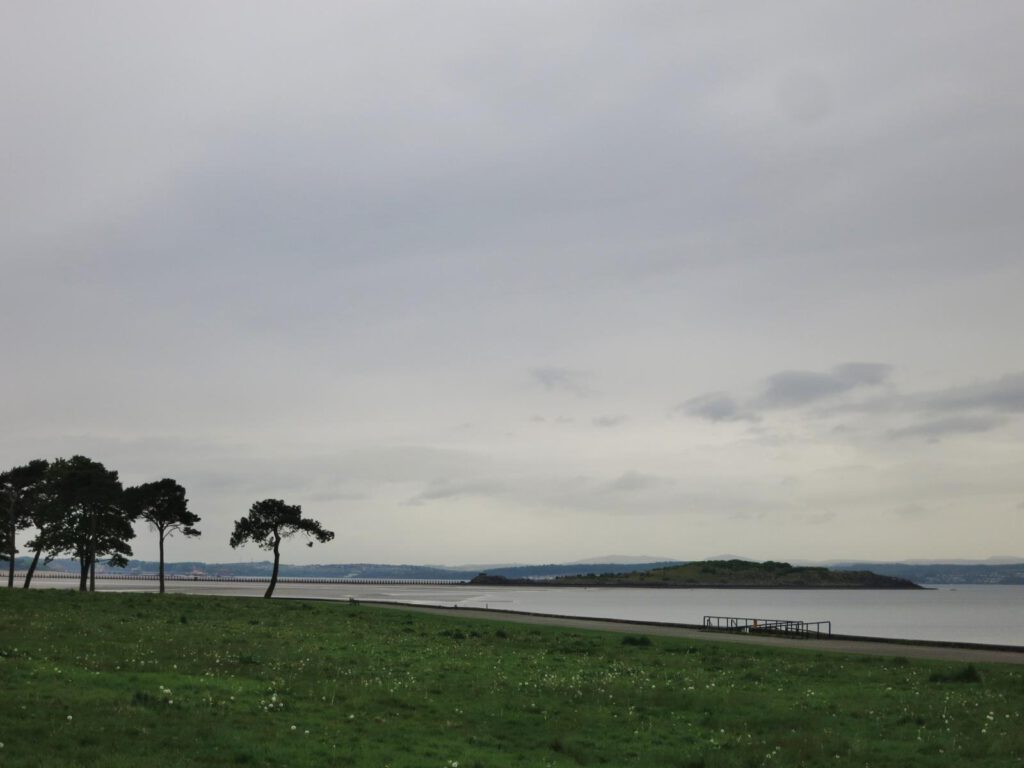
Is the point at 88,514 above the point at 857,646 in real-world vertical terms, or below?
above

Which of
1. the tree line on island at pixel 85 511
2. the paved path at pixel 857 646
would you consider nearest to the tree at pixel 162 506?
the tree line on island at pixel 85 511

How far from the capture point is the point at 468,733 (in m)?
21.8

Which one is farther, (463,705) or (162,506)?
(162,506)

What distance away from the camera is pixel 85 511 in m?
95.0

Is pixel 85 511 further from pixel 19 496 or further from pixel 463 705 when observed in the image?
pixel 463 705

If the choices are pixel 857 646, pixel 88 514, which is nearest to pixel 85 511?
pixel 88 514

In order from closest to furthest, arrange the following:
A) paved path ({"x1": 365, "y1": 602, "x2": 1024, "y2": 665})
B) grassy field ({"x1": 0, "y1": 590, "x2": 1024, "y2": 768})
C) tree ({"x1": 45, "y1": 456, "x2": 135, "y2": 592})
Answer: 1. grassy field ({"x1": 0, "y1": 590, "x2": 1024, "y2": 768})
2. paved path ({"x1": 365, "y1": 602, "x2": 1024, "y2": 665})
3. tree ({"x1": 45, "y1": 456, "x2": 135, "y2": 592})

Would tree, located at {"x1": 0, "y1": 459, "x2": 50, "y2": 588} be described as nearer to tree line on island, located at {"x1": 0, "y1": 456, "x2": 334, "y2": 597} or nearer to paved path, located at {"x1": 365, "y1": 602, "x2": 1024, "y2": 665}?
tree line on island, located at {"x1": 0, "y1": 456, "x2": 334, "y2": 597}

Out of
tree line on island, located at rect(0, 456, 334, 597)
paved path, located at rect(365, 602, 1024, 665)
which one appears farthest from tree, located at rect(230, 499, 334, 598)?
paved path, located at rect(365, 602, 1024, 665)

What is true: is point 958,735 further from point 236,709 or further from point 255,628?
point 255,628

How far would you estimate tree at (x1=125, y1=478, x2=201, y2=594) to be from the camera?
322ft

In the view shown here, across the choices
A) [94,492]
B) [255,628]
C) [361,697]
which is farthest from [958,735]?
[94,492]

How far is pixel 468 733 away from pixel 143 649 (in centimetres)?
1703

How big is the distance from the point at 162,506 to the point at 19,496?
14.3 meters
